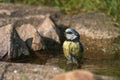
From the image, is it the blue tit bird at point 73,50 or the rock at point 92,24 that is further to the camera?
the rock at point 92,24

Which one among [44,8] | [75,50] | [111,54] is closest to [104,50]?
[111,54]

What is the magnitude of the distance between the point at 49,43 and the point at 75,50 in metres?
0.92

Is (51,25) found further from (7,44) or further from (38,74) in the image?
(38,74)

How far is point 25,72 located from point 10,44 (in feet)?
5.38

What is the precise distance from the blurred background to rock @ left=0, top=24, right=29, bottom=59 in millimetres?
1716

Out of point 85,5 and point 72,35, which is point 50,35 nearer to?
point 72,35

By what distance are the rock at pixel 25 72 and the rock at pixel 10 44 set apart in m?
1.27

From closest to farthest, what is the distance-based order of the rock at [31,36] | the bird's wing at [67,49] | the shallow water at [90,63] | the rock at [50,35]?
1. the shallow water at [90,63]
2. the bird's wing at [67,49]
3. the rock at [31,36]
4. the rock at [50,35]

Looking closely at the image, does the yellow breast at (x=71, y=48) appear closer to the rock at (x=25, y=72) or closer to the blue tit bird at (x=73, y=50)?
the blue tit bird at (x=73, y=50)

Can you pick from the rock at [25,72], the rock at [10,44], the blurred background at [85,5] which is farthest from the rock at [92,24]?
the rock at [25,72]

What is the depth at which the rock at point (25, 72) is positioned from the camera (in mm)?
5617

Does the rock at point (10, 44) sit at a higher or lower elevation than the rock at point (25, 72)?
lower

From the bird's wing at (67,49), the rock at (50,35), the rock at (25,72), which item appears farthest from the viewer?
the rock at (50,35)

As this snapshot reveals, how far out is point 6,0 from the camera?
32.1 ft
